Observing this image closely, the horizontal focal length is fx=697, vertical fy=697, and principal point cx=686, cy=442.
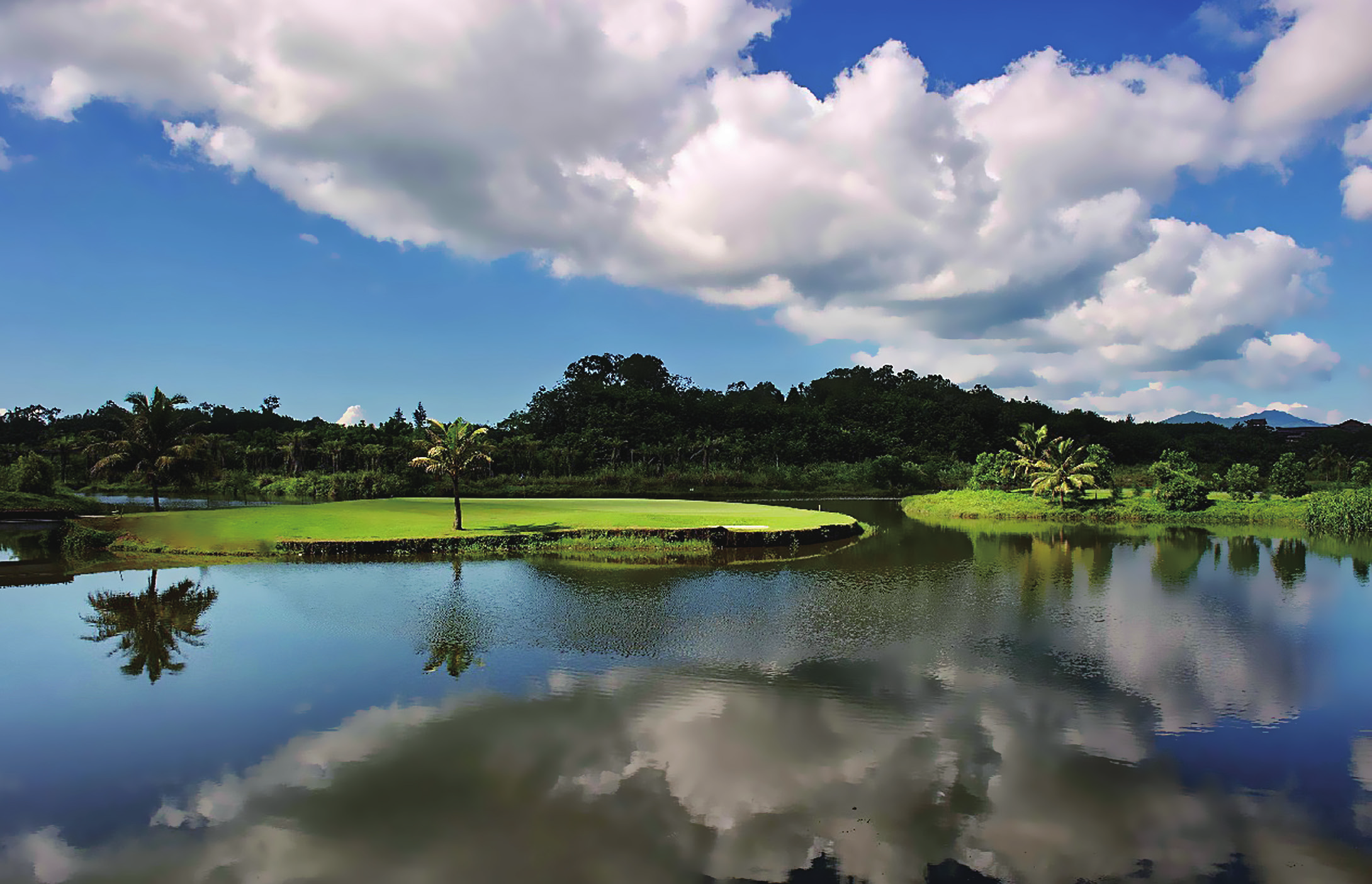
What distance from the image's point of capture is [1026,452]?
6131 cm

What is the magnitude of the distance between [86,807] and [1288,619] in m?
26.5

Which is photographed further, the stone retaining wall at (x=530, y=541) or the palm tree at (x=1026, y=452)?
the palm tree at (x=1026, y=452)

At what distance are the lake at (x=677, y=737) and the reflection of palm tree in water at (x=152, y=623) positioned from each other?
13 cm

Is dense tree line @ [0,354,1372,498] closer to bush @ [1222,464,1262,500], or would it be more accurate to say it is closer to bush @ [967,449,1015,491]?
bush @ [967,449,1015,491]

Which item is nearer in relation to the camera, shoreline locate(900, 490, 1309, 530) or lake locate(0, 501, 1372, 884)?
lake locate(0, 501, 1372, 884)

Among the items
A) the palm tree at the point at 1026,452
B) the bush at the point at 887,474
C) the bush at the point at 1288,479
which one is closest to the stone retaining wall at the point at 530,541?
the palm tree at the point at 1026,452

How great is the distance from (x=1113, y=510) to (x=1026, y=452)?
12316mm

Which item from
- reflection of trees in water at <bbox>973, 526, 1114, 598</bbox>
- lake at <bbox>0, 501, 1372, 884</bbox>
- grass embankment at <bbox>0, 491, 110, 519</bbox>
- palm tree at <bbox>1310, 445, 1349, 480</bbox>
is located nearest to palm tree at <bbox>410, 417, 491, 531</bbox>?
lake at <bbox>0, 501, 1372, 884</bbox>

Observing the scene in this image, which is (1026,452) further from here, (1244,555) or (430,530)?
(430,530)

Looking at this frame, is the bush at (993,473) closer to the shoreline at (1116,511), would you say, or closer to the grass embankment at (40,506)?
the shoreline at (1116,511)

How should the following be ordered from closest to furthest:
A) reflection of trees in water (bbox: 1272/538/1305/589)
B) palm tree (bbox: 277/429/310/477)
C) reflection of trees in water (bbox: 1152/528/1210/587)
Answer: reflection of trees in water (bbox: 1272/538/1305/589)
reflection of trees in water (bbox: 1152/528/1210/587)
palm tree (bbox: 277/429/310/477)

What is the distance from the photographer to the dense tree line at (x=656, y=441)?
211 feet

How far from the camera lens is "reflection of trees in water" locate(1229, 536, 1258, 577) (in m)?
27.7

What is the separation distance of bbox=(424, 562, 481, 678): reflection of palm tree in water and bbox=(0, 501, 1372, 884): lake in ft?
0.32
